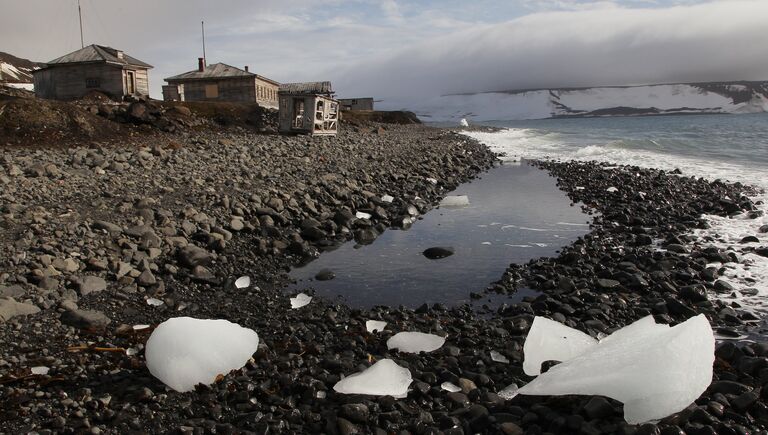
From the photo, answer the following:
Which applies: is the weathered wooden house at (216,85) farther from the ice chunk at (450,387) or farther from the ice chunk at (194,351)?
the ice chunk at (450,387)

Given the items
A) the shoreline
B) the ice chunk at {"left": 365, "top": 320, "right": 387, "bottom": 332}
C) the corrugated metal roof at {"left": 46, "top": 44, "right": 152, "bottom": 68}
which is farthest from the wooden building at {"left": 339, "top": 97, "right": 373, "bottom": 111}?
the ice chunk at {"left": 365, "top": 320, "right": 387, "bottom": 332}

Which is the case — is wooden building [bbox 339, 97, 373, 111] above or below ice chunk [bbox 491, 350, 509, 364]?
above

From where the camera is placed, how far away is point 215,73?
101ft

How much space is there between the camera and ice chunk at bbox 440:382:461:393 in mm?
3705

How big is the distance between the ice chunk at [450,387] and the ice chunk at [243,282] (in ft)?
10.2

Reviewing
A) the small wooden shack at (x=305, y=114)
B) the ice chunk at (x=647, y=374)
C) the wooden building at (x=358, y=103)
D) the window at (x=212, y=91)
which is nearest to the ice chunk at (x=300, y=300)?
the ice chunk at (x=647, y=374)

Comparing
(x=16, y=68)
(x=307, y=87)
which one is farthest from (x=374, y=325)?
(x=16, y=68)

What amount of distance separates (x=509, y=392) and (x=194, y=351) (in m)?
2.35

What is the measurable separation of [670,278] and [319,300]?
427 cm

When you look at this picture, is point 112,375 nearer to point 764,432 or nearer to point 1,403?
point 1,403

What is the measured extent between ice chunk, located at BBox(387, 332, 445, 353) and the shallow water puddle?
45.8 inches

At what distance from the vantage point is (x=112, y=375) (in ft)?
12.6

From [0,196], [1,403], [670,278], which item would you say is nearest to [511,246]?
[670,278]

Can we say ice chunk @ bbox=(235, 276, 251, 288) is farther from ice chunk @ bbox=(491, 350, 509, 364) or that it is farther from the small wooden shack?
the small wooden shack
